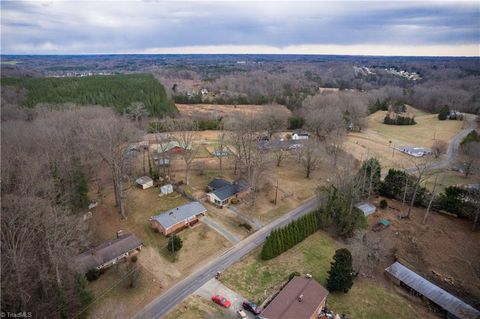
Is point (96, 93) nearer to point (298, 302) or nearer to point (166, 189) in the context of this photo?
point (166, 189)

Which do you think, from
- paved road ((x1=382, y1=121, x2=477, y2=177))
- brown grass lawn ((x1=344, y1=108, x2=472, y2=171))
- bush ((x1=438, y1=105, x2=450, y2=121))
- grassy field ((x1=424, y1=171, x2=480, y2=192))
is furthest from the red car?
bush ((x1=438, y1=105, x2=450, y2=121))

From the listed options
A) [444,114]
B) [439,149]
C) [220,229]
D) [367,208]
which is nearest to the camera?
[220,229]

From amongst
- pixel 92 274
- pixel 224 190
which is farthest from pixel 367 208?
pixel 92 274

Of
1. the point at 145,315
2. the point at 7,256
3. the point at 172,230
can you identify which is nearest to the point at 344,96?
the point at 172,230

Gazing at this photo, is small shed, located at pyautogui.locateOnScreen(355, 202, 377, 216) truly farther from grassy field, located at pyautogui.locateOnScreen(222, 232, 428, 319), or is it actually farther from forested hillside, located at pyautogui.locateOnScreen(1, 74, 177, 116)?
forested hillside, located at pyautogui.locateOnScreen(1, 74, 177, 116)

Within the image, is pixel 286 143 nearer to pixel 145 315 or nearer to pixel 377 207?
pixel 377 207

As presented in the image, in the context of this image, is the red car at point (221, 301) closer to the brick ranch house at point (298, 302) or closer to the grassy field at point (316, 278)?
the grassy field at point (316, 278)

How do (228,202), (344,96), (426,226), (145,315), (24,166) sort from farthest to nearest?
(344,96) < (228,202) < (426,226) < (24,166) < (145,315)
